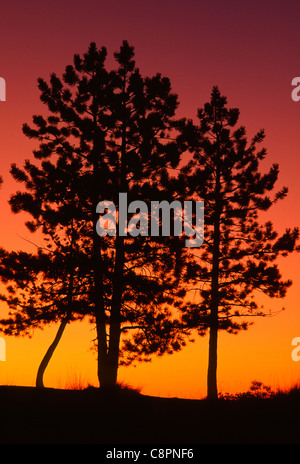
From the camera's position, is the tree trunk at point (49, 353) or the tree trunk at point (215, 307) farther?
the tree trunk at point (49, 353)

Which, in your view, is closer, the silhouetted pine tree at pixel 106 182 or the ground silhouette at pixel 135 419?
the ground silhouette at pixel 135 419

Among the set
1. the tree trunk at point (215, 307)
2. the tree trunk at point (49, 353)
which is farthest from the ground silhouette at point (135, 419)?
the tree trunk at point (49, 353)

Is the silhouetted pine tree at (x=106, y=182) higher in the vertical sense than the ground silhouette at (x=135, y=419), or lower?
higher

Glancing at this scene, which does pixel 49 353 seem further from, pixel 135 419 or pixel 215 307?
pixel 135 419

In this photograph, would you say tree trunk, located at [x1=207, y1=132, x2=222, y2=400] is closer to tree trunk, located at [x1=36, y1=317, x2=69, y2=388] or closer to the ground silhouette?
the ground silhouette

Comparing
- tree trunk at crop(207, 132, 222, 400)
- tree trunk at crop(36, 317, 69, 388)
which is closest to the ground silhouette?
tree trunk at crop(207, 132, 222, 400)

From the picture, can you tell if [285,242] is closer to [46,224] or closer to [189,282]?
[189,282]

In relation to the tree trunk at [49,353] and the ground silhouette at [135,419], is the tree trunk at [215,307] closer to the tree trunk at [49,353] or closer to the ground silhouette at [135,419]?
the ground silhouette at [135,419]

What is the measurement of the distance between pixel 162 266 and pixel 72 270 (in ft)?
11.1

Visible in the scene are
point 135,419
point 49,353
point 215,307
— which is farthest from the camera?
point 49,353

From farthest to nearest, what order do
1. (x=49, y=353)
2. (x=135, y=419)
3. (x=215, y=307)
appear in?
(x=49, y=353)
(x=215, y=307)
(x=135, y=419)

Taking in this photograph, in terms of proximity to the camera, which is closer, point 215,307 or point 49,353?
point 215,307

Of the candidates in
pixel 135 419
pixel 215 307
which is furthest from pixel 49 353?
pixel 135 419

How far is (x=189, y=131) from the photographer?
22125 millimetres
